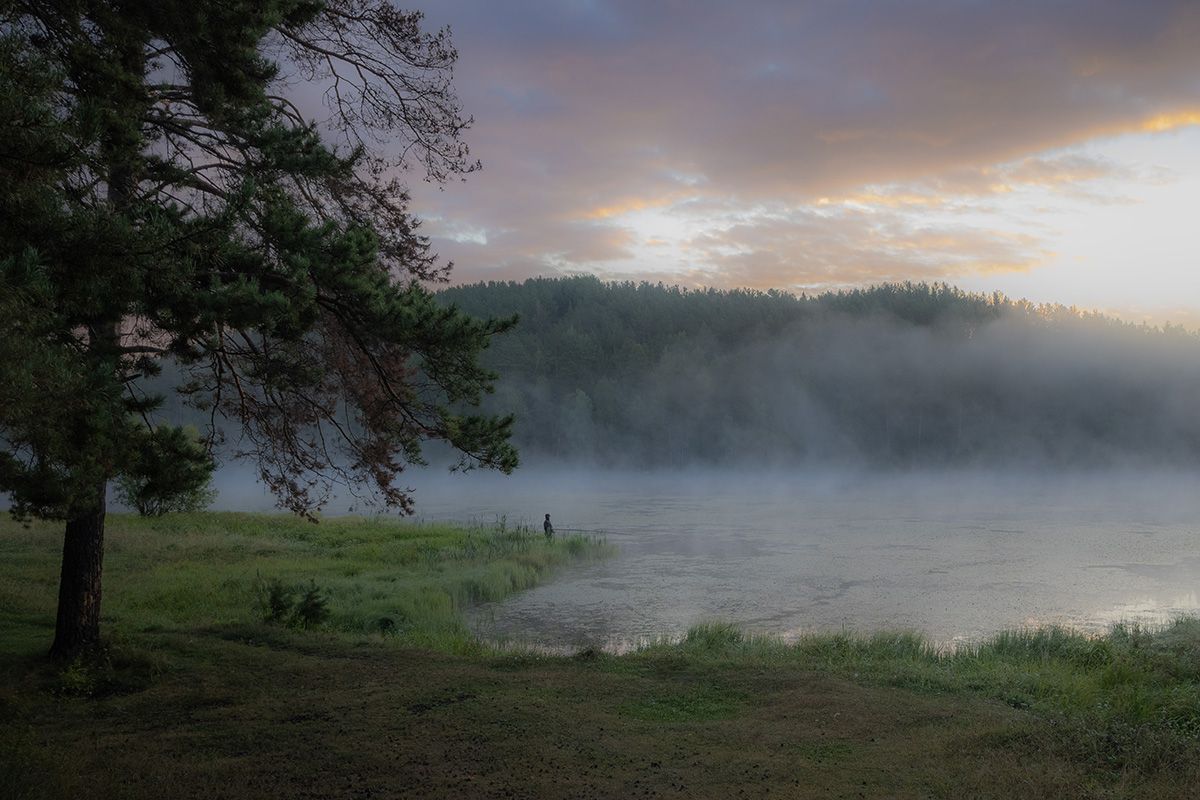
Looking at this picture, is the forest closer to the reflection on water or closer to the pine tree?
the reflection on water

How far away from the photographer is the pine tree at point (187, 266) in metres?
4.52

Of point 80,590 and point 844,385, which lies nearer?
point 80,590

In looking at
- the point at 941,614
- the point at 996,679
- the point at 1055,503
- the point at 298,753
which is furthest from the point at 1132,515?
the point at 298,753

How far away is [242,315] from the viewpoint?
6324mm

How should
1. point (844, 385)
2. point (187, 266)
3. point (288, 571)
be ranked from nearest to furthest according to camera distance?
point (187, 266) < point (288, 571) < point (844, 385)

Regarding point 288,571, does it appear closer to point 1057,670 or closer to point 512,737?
point 512,737

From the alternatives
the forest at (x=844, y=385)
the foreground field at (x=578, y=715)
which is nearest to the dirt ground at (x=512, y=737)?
the foreground field at (x=578, y=715)

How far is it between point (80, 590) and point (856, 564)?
19.5 meters

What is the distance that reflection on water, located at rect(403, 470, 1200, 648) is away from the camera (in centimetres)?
1595

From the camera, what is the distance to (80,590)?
8.34m

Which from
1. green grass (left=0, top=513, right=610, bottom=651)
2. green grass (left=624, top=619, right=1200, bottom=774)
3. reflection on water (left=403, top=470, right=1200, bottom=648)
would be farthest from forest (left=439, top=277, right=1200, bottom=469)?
green grass (left=624, top=619, right=1200, bottom=774)

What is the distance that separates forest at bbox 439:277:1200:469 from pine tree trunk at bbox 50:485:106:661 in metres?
70.1

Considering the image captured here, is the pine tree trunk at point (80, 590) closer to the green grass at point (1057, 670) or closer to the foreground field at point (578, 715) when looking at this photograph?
the foreground field at point (578, 715)

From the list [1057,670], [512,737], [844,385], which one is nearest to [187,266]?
[512,737]
